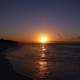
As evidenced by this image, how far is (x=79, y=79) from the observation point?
21.5 metres

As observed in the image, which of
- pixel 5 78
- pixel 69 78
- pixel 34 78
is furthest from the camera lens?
pixel 69 78

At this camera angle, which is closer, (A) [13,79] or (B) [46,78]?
(A) [13,79]

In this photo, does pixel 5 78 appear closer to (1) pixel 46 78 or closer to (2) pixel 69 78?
(1) pixel 46 78

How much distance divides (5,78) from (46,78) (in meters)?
4.33

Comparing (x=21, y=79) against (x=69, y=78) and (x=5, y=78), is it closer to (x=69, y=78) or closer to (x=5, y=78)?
(x=5, y=78)

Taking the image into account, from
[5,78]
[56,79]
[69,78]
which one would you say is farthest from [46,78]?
[5,78]

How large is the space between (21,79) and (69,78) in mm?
5531

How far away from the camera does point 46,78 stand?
20953 mm

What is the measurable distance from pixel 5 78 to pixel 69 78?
6787 mm

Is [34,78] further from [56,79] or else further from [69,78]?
[69,78]

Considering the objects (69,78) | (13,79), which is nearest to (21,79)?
(13,79)

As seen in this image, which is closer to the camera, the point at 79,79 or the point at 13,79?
the point at 13,79

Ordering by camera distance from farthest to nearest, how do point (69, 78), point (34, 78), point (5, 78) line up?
point (69, 78) → point (34, 78) → point (5, 78)

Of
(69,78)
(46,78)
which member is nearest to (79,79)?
(69,78)
